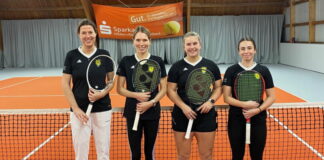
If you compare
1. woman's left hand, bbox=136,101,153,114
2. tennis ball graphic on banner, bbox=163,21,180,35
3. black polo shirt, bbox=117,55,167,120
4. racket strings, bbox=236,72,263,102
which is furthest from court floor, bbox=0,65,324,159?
tennis ball graphic on banner, bbox=163,21,180,35

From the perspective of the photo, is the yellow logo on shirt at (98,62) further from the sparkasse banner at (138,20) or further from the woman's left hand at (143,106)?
the sparkasse banner at (138,20)

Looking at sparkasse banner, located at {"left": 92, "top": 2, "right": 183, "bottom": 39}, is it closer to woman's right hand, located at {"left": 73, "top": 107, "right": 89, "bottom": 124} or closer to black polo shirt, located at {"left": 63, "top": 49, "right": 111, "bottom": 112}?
black polo shirt, located at {"left": 63, "top": 49, "right": 111, "bottom": 112}

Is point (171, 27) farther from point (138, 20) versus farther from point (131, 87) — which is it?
point (131, 87)

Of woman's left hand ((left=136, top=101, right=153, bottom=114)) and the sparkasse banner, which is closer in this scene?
woman's left hand ((left=136, top=101, right=153, bottom=114))

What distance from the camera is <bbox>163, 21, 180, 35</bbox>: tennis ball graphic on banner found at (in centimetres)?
1816

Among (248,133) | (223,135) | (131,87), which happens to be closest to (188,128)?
(248,133)

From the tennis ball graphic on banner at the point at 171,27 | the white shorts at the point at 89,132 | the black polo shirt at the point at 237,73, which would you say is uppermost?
the tennis ball graphic on banner at the point at 171,27

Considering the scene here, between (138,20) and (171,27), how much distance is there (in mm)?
2043

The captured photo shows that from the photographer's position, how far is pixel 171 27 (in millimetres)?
18266

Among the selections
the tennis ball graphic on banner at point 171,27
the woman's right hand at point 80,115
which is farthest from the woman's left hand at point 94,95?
the tennis ball graphic on banner at point 171,27

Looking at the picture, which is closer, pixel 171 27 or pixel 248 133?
pixel 248 133

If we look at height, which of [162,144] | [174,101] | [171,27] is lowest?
[162,144]

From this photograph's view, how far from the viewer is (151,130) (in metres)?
3.28

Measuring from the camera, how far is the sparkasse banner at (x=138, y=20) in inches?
699
